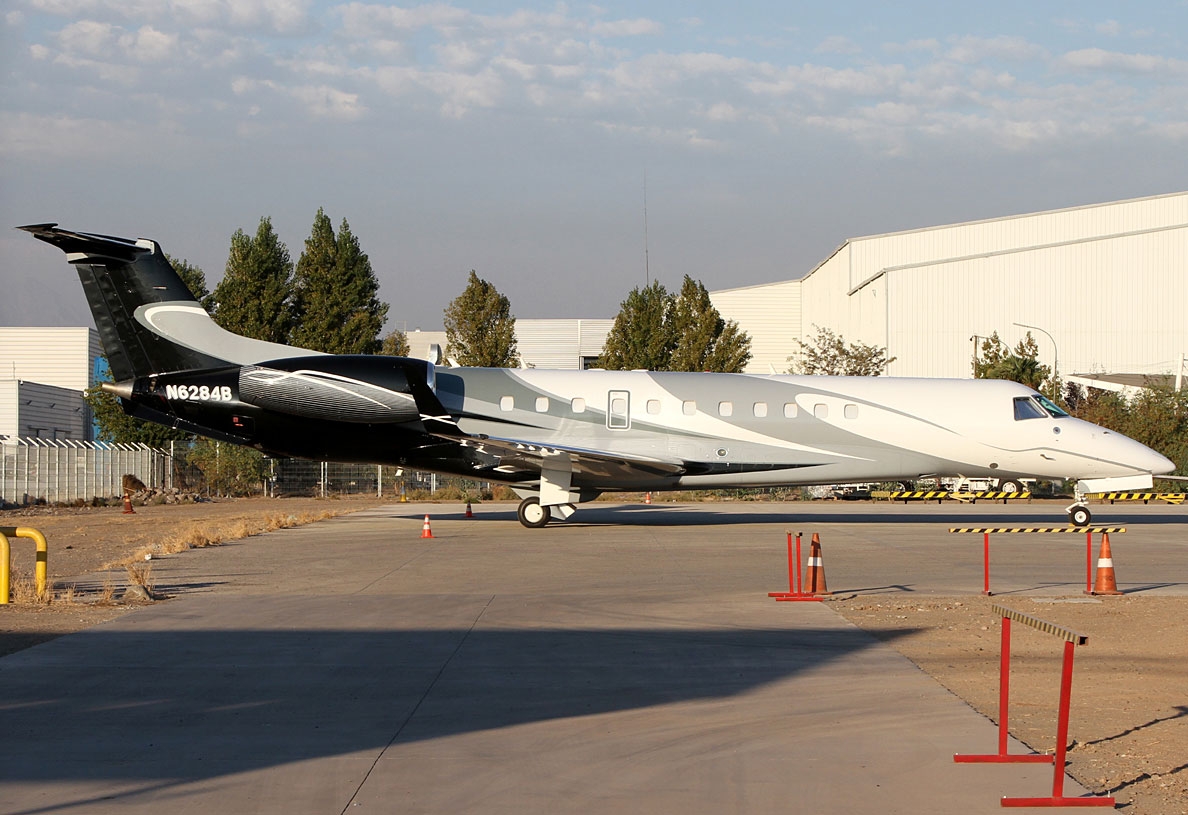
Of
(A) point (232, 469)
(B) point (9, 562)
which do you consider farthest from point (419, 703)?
(A) point (232, 469)

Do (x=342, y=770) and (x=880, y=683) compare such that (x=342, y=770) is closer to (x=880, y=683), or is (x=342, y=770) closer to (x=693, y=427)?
(x=880, y=683)

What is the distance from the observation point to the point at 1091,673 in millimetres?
9258

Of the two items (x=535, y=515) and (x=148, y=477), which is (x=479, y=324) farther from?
(x=535, y=515)

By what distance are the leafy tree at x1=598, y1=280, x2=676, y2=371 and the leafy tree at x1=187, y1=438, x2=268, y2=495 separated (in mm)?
19353

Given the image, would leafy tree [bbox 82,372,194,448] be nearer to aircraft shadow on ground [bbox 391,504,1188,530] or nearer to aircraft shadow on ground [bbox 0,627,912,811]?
aircraft shadow on ground [bbox 391,504,1188,530]

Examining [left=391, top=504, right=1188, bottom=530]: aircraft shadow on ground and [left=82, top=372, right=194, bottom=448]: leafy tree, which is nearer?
[left=391, top=504, right=1188, bottom=530]: aircraft shadow on ground

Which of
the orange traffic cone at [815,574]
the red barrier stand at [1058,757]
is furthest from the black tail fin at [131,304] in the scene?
the red barrier stand at [1058,757]

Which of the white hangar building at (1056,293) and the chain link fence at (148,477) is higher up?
the white hangar building at (1056,293)

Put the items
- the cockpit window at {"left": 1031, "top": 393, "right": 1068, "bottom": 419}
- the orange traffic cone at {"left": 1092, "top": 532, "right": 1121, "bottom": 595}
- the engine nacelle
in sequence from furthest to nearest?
the cockpit window at {"left": 1031, "top": 393, "right": 1068, "bottom": 419}
the engine nacelle
the orange traffic cone at {"left": 1092, "top": 532, "right": 1121, "bottom": 595}

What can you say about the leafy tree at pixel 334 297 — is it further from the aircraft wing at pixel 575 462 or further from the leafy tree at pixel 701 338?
the aircraft wing at pixel 575 462

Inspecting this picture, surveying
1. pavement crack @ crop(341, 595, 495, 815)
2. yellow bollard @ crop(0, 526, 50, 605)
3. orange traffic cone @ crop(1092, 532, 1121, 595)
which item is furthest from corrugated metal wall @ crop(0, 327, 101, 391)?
orange traffic cone @ crop(1092, 532, 1121, 595)

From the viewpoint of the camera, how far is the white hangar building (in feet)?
191

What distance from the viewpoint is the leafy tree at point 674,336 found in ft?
185

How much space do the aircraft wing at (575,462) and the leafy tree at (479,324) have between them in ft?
109
